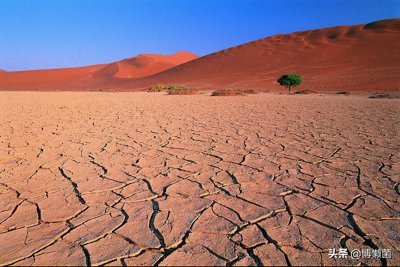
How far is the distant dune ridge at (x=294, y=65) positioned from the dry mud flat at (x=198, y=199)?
17780 mm

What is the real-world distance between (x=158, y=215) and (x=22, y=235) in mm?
842

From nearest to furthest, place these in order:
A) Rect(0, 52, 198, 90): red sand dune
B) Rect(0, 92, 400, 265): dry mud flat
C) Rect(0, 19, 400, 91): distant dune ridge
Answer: Rect(0, 92, 400, 265): dry mud flat < Rect(0, 19, 400, 91): distant dune ridge < Rect(0, 52, 198, 90): red sand dune

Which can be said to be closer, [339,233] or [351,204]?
[339,233]

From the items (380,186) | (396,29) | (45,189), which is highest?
(396,29)

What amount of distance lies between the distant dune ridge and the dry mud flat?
17780mm

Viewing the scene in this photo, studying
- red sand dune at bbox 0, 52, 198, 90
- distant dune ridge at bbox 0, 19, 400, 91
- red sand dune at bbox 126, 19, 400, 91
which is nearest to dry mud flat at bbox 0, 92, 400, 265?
distant dune ridge at bbox 0, 19, 400, 91

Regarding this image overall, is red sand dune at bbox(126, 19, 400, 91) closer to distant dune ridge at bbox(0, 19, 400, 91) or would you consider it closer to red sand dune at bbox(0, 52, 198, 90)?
distant dune ridge at bbox(0, 19, 400, 91)

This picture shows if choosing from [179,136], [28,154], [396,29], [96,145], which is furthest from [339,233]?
[396,29]

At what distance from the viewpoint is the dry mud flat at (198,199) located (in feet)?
4.98

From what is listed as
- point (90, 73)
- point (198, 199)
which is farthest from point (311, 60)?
point (90, 73)

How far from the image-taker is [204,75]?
3725cm

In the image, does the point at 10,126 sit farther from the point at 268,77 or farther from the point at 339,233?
the point at 268,77

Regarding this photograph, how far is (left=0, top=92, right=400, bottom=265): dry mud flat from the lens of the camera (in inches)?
59.7

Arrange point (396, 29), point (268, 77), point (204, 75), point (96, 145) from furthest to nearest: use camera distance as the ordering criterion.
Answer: point (396, 29) < point (204, 75) < point (268, 77) < point (96, 145)
